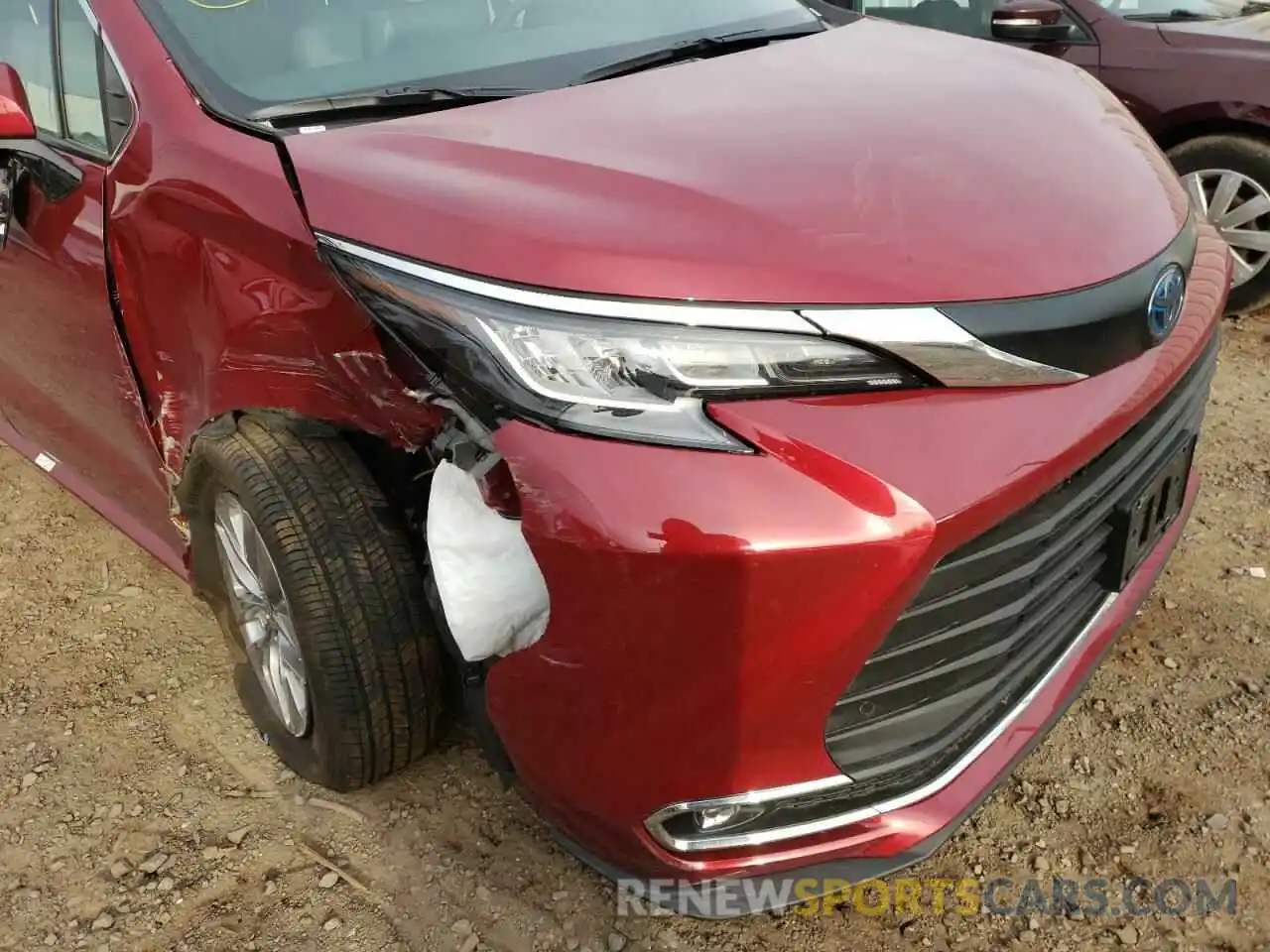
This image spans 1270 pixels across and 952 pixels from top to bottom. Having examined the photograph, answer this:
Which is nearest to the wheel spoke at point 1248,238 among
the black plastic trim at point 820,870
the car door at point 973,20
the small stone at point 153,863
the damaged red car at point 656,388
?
the car door at point 973,20

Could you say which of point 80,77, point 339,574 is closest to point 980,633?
point 339,574

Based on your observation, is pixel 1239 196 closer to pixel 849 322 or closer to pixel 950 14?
pixel 950 14

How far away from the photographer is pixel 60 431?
274cm

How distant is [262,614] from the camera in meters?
2.10

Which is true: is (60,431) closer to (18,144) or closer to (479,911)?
(18,144)

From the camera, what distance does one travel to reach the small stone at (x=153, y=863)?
201 centimetres

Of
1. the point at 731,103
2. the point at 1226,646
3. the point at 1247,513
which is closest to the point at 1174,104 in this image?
the point at 1247,513

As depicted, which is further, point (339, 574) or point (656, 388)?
point (339, 574)

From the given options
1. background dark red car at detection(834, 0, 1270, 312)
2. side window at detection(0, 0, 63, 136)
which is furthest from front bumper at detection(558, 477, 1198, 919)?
background dark red car at detection(834, 0, 1270, 312)

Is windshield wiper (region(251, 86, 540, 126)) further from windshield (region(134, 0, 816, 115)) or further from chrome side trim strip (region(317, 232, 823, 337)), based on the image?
chrome side trim strip (region(317, 232, 823, 337))

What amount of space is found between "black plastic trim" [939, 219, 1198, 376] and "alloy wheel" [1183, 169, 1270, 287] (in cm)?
276

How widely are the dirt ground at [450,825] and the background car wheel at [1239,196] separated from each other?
1.73m

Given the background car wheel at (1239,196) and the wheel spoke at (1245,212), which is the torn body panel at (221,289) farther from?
the wheel spoke at (1245,212)

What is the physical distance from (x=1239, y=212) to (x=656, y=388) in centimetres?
352
